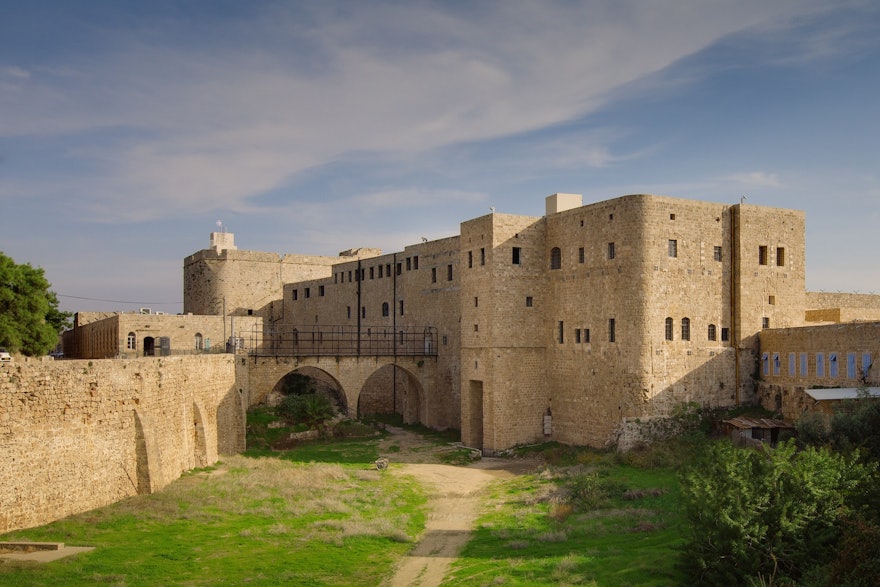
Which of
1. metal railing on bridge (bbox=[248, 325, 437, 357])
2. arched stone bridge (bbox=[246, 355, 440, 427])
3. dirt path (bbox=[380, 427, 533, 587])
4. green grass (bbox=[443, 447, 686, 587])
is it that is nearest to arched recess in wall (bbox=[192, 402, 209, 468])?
dirt path (bbox=[380, 427, 533, 587])

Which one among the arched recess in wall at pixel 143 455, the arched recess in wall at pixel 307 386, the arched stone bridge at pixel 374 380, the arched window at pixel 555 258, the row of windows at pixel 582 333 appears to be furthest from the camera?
the arched recess in wall at pixel 307 386

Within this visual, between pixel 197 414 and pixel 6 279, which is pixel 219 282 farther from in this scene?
pixel 197 414

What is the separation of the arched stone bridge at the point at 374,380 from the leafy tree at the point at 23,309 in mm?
11175

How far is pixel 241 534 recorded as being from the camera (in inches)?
763

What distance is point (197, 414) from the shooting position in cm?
2722

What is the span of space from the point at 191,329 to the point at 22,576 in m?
27.3

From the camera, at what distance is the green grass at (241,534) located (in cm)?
1594

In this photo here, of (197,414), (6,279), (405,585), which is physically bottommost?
(405,585)

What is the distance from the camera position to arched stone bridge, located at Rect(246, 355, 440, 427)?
1398 inches

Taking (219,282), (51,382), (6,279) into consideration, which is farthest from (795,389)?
(219,282)

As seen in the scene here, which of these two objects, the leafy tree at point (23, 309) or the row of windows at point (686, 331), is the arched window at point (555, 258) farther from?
the leafy tree at point (23, 309)

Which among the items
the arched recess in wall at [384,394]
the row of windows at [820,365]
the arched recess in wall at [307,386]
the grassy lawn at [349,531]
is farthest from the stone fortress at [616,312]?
the arched recess in wall at [384,394]

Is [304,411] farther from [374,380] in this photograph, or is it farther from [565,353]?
[565,353]

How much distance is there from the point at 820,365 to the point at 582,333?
8.93 metres
